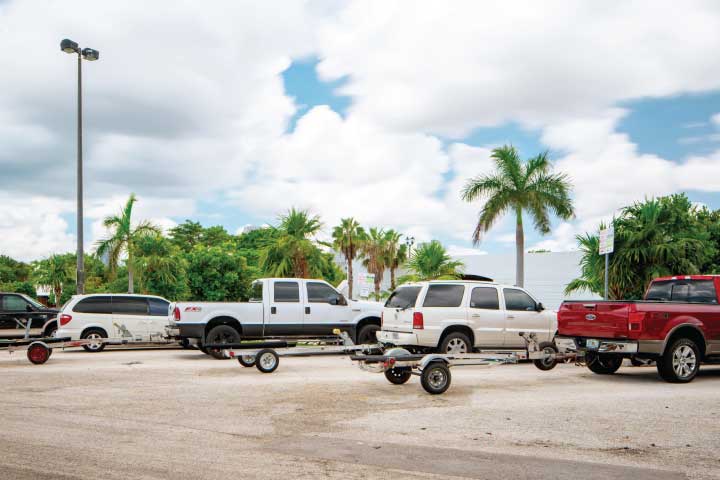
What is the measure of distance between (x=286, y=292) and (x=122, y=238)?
48.0 feet

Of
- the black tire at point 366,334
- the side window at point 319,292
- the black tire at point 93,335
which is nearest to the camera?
the side window at point 319,292

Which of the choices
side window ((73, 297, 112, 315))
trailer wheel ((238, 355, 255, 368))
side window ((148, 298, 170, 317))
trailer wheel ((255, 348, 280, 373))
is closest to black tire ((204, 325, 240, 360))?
trailer wheel ((238, 355, 255, 368))

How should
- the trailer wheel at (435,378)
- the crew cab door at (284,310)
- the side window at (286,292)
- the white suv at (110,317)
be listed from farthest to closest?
the white suv at (110,317), the side window at (286,292), the crew cab door at (284,310), the trailer wheel at (435,378)

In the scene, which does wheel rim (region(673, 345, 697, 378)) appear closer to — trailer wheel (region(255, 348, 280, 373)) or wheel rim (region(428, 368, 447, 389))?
wheel rim (region(428, 368, 447, 389))

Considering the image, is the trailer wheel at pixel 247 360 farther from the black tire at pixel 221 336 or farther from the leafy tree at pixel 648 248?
the leafy tree at pixel 648 248

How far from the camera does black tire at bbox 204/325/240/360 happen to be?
16.7 metres

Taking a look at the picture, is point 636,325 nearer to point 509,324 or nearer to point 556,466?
point 509,324

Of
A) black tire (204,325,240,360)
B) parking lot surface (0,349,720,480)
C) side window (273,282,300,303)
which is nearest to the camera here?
parking lot surface (0,349,720,480)

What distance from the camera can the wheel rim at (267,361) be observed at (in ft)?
45.4

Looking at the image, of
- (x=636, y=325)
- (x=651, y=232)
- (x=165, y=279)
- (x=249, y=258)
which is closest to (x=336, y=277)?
(x=249, y=258)

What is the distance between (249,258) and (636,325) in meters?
45.4

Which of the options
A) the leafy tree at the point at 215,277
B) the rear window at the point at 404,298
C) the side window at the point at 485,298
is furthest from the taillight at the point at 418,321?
the leafy tree at the point at 215,277

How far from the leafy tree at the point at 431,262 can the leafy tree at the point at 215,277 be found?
32.4 ft

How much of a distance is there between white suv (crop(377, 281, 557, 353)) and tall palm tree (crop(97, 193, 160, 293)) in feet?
58.6
